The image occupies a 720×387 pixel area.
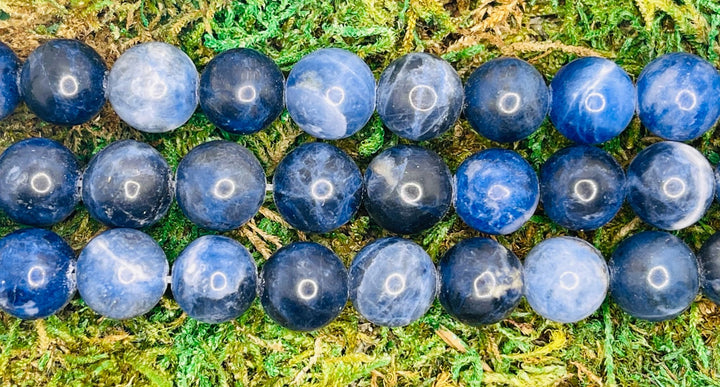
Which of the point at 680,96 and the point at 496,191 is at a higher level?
the point at 680,96

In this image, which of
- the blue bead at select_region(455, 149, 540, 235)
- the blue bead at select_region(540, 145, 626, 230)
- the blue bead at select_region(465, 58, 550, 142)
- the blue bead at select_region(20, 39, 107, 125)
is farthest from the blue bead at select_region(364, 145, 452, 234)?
the blue bead at select_region(20, 39, 107, 125)

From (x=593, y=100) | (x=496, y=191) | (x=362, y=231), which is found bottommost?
(x=362, y=231)

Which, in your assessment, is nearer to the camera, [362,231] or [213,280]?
[213,280]

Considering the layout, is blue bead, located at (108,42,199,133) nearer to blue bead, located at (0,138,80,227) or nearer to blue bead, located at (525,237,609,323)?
blue bead, located at (0,138,80,227)

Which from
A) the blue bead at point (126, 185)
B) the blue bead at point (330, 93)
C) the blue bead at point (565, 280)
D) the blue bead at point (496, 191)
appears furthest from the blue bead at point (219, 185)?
the blue bead at point (565, 280)

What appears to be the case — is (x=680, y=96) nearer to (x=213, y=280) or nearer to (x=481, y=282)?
(x=481, y=282)

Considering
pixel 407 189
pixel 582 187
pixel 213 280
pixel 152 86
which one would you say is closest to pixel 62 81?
pixel 152 86
